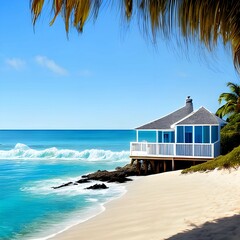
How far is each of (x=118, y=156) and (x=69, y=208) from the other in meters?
30.3

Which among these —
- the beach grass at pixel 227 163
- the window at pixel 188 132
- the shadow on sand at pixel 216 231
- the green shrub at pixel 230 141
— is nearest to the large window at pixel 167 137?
the window at pixel 188 132

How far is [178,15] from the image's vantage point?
233 cm

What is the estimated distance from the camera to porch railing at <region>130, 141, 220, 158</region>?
1961 cm

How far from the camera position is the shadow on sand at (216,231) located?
6.05 meters

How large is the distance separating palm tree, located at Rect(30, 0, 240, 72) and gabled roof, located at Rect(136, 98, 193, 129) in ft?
67.1

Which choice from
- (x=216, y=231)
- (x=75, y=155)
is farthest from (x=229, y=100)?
(x=216, y=231)

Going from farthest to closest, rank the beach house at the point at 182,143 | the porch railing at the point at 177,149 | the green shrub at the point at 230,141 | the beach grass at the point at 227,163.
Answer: the green shrub at the point at 230,141 → the beach house at the point at 182,143 → the porch railing at the point at 177,149 → the beach grass at the point at 227,163

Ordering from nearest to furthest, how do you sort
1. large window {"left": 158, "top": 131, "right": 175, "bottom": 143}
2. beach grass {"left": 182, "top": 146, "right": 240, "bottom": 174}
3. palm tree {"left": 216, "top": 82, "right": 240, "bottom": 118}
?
beach grass {"left": 182, "top": 146, "right": 240, "bottom": 174} < large window {"left": 158, "top": 131, "right": 175, "bottom": 143} < palm tree {"left": 216, "top": 82, "right": 240, "bottom": 118}

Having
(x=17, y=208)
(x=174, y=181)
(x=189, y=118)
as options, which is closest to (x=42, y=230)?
(x=17, y=208)

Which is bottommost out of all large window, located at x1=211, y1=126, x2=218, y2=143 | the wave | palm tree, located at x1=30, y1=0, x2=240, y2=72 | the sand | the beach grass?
the wave

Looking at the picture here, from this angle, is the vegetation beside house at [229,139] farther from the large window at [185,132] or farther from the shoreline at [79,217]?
the shoreline at [79,217]

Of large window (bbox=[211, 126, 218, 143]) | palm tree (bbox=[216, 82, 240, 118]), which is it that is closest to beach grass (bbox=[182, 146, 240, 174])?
→ large window (bbox=[211, 126, 218, 143])

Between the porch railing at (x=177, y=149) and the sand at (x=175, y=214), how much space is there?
15.8 ft

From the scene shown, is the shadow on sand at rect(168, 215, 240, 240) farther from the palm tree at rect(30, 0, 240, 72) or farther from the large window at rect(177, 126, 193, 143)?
the large window at rect(177, 126, 193, 143)
